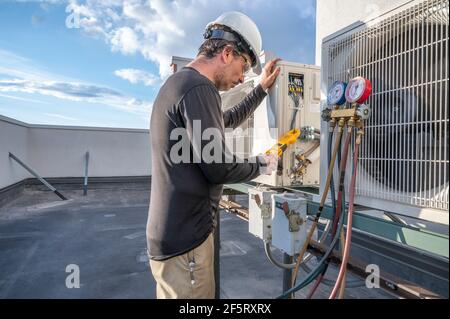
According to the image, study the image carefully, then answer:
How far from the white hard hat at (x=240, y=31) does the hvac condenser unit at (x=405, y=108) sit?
1.31 ft

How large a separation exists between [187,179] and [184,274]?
36 cm

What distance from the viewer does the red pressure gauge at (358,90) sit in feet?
2.93

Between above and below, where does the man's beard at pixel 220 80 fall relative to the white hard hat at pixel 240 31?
below

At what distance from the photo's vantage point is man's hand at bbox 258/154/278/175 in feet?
3.66

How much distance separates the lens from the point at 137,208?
5.12 meters

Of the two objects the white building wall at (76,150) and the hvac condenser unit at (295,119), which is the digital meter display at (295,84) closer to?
the hvac condenser unit at (295,119)

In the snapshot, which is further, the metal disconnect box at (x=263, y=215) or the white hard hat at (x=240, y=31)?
the metal disconnect box at (x=263, y=215)

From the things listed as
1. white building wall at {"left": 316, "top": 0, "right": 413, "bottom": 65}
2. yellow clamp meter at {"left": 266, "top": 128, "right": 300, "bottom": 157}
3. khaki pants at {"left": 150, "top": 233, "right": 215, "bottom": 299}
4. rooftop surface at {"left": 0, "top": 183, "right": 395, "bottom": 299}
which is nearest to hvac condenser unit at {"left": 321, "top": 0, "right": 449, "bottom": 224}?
yellow clamp meter at {"left": 266, "top": 128, "right": 300, "bottom": 157}

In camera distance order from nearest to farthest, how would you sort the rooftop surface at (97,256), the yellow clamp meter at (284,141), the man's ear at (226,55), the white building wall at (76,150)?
the man's ear at (226,55) < the yellow clamp meter at (284,141) < the rooftop surface at (97,256) < the white building wall at (76,150)

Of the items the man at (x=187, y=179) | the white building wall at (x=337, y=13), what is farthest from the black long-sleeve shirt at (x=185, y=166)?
the white building wall at (x=337, y=13)

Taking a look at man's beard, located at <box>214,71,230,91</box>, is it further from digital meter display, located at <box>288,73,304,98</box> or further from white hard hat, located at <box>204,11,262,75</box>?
digital meter display, located at <box>288,73,304,98</box>

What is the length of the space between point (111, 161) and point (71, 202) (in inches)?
57.5

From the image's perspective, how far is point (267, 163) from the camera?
1146 millimetres
